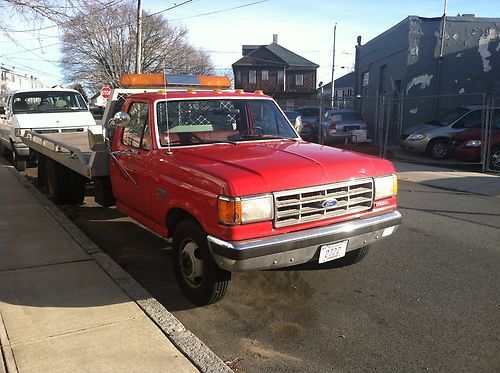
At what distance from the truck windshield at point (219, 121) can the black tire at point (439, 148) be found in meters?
10.9

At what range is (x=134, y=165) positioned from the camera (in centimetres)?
505

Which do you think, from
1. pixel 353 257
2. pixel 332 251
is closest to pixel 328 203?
pixel 332 251

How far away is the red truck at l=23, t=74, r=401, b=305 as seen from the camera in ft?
12.0

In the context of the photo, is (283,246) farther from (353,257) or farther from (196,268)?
(353,257)

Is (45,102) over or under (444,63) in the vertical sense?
under

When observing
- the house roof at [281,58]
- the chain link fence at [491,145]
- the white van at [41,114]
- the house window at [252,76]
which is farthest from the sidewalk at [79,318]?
the house roof at [281,58]

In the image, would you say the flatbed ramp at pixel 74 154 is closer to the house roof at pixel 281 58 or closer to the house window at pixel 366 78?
the house window at pixel 366 78

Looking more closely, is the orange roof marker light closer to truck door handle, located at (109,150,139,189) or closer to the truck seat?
truck door handle, located at (109,150,139,189)

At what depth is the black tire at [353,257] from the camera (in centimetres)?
503

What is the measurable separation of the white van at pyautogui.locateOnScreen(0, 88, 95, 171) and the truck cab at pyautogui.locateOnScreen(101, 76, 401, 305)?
719cm

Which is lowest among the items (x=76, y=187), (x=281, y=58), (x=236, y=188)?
(x=76, y=187)

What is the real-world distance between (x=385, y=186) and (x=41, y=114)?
407 inches

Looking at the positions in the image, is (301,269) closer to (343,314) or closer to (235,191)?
(343,314)

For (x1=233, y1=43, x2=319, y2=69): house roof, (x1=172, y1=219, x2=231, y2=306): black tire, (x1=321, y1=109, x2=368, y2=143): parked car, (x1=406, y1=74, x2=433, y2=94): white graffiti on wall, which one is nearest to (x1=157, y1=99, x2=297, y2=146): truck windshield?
(x1=172, y1=219, x2=231, y2=306): black tire
